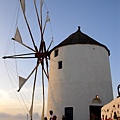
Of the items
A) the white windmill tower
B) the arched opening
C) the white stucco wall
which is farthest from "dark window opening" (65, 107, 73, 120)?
the arched opening

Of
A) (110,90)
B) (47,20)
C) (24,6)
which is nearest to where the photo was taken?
(110,90)

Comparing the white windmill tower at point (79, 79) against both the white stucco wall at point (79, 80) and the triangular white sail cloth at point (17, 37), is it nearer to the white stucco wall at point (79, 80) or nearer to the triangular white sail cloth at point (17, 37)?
the white stucco wall at point (79, 80)

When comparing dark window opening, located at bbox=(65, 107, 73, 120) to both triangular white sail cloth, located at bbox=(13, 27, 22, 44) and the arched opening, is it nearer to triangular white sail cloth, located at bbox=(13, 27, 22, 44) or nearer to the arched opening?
the arched opening

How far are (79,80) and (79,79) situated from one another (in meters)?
0.09

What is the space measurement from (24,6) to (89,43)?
6454 millimetres

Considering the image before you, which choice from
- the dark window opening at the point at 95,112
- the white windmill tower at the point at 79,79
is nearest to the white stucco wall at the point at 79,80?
the white windmill tower at the point at 79,79

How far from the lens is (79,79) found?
19266 millimetres

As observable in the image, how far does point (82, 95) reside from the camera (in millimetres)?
18828

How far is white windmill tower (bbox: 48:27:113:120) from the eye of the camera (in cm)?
1878

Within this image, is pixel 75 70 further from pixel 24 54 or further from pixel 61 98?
pixel 24 54

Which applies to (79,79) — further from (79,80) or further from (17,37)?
(17,37)

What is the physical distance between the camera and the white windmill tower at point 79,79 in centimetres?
1878

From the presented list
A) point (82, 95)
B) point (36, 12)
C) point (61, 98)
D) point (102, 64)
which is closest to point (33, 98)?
point (61, 98)

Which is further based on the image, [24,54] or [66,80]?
[24,54]
